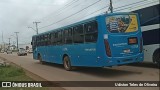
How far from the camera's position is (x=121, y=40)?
46.5 ft

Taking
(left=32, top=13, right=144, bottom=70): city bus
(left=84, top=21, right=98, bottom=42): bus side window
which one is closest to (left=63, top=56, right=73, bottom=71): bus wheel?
→ (left=32, top=13, right=144, bottom=70): city bus

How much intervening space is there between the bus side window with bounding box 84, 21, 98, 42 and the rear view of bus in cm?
68

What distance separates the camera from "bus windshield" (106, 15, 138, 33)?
46.5 ft

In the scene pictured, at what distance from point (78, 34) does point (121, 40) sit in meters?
3.23

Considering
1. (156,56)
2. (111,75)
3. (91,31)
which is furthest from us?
(156,56)

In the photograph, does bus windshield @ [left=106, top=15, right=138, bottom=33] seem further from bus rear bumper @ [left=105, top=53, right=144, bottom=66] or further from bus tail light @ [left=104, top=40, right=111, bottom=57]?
bus rear bumper @ [left=105, top=53, right=144, bottom=66]

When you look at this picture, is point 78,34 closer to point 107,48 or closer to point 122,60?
point 107,48

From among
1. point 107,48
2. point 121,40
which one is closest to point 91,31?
point 107,48

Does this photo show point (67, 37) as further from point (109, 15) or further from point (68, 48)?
point (109, 15)

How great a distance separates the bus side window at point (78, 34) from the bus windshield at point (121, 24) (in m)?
2.31

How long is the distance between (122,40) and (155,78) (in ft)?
8.47

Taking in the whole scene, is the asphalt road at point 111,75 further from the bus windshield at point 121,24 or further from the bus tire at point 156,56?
the bus windshield at point 121,24

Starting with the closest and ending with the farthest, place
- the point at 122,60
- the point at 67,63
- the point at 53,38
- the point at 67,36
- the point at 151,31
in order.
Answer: the point at 122,60 < the point at 151,31 < the point at 67,36 < the point at 67,63 < the point at 53,38

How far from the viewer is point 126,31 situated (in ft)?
47.3
